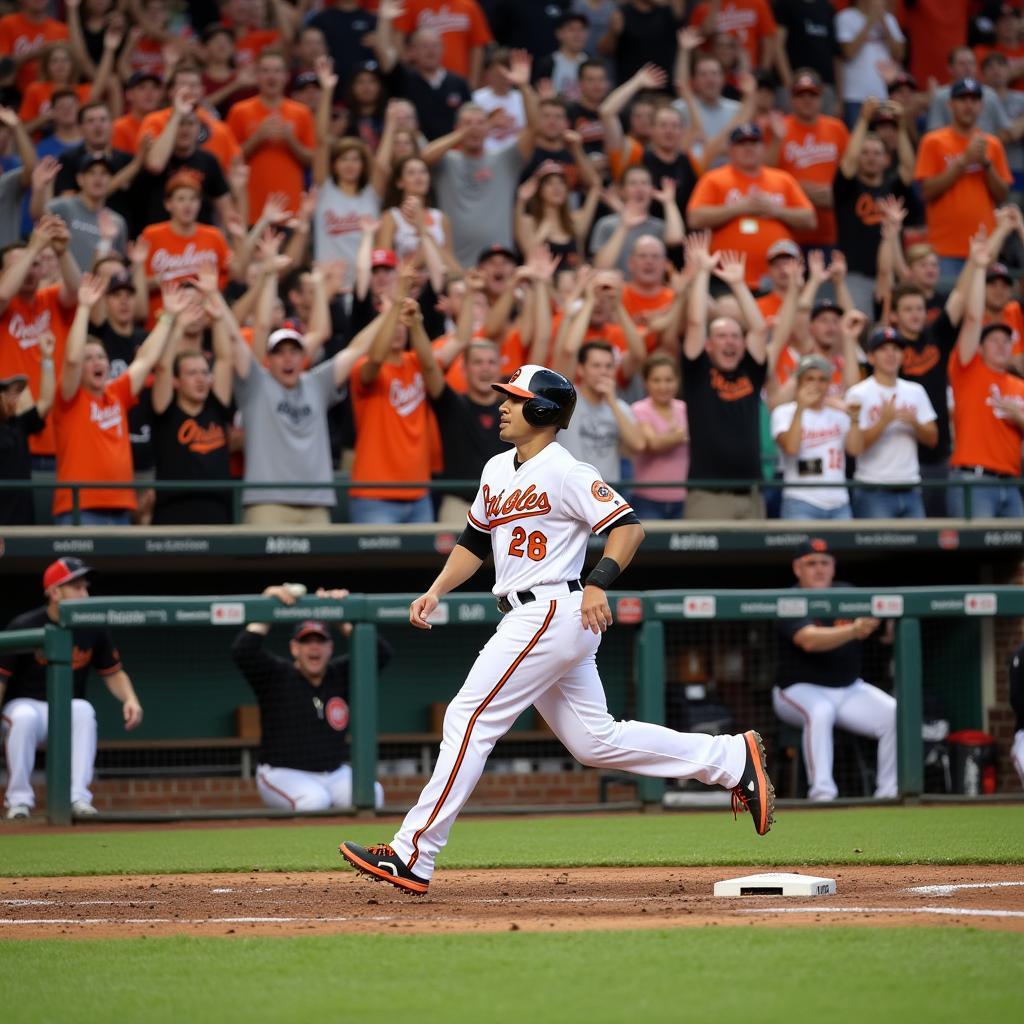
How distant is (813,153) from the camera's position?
44.8ft

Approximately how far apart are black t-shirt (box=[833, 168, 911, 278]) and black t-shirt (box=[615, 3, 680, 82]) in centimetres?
211

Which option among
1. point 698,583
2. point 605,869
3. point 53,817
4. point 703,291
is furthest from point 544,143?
point 605,869

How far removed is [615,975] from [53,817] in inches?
233

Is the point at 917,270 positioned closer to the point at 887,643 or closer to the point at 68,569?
the point at 887,643

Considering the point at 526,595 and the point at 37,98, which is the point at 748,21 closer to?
the point at 37,98

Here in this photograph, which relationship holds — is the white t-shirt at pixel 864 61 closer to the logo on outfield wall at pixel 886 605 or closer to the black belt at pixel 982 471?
the black belt at pixel 982 471

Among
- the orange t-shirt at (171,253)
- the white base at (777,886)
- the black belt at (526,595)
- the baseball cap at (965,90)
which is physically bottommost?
the white base at (777,886)

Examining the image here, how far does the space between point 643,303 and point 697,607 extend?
2777 millimetres

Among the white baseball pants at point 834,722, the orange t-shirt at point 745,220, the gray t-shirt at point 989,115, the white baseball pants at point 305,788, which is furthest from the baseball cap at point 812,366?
the gray t-shirt at point 989,115

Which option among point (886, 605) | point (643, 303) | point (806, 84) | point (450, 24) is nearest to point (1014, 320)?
point (806, 84)

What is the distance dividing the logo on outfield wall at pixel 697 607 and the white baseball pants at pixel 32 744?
3.27 m

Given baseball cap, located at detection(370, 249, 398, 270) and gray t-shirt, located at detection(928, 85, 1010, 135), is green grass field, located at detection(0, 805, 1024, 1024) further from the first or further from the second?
gray t-shirt, located at detection(928, 85, 1010, 135)

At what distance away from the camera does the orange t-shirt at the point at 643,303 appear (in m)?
11.7

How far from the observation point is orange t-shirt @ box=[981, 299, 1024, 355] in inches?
469
